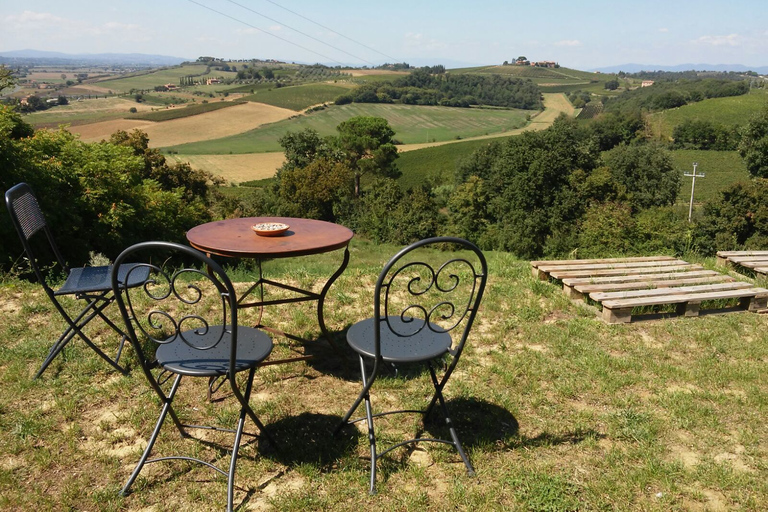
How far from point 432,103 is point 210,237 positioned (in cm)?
8919

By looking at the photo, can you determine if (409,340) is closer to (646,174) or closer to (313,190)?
(313,190)

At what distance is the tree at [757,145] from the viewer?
2973 centimetres

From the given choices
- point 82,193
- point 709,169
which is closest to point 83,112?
point 82,193

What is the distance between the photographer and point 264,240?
11.4 feet

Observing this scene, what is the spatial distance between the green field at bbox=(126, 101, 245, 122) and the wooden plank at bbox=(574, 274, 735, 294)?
62.8 m

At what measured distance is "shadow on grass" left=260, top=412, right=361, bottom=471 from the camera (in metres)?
2.82

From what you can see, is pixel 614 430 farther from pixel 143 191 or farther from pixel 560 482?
pixel 143 191

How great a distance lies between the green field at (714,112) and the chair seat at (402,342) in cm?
6496

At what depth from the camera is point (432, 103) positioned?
88062mm

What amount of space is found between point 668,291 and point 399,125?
225 ft

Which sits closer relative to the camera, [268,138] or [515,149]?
[515,149]

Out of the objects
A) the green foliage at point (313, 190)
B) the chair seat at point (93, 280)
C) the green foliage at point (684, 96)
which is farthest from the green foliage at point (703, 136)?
the chair seat at point (93, 280)

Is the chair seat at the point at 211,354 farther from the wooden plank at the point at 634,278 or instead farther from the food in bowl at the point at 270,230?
the wooden plank at the point at 634,278

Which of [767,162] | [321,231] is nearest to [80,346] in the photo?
[321,231]
